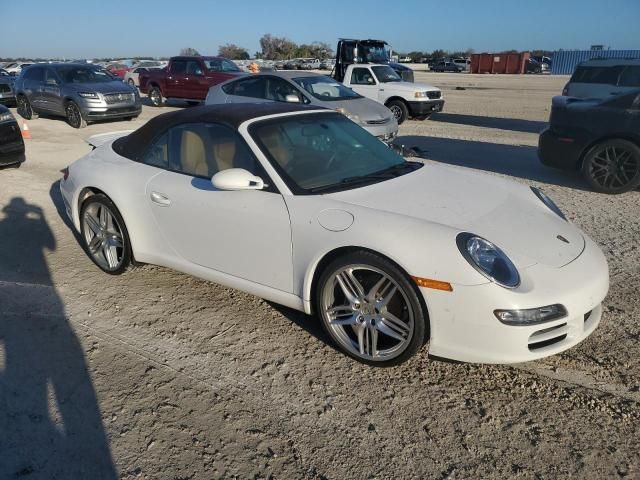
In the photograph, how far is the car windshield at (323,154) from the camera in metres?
3.30

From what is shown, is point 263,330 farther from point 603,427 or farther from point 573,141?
point 573,141

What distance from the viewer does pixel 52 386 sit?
9.31ft

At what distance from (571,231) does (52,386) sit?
3237 millimetres

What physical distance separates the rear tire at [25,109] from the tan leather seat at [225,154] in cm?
1414

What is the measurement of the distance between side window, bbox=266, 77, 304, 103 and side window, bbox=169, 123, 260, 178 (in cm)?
673

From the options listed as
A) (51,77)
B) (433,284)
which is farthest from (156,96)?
(433,284)

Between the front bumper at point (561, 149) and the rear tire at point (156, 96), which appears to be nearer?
the front bumper at point (561, 149)

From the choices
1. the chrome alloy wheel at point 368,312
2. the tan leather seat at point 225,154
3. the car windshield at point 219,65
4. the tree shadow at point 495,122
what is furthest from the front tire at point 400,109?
the chrome alloy wheel at point 368,312

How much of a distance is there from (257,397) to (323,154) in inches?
68.0

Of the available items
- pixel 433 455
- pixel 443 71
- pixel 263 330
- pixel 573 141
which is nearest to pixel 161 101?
pixel 573 141

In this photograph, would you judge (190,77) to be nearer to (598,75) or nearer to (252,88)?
(252,88)

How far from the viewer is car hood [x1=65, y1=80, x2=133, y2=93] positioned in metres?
13.4

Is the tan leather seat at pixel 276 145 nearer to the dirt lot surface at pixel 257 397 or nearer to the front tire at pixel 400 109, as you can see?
the dirt lot surface at pixel 257 397

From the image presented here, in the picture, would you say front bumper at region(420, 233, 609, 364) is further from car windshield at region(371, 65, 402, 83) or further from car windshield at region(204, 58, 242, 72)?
car windshield at region(204, 58, 242, 72)
